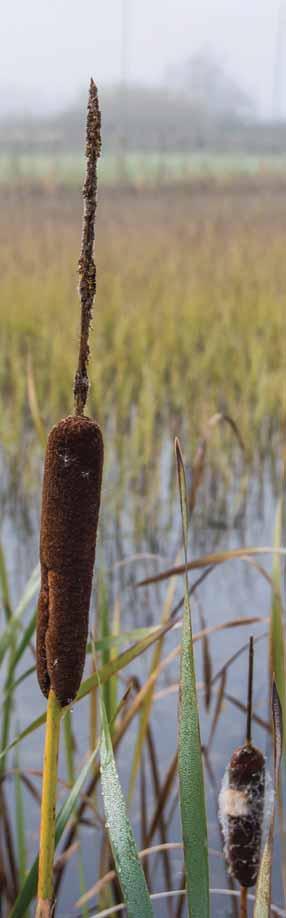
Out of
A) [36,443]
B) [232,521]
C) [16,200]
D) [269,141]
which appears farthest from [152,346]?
[269,141]

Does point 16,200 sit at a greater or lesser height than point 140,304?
greater

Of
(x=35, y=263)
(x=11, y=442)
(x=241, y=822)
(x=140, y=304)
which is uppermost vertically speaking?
(x=35, y=263)

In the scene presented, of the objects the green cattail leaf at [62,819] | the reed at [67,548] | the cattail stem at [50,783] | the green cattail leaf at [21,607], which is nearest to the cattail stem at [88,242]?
the reed at [67,548]

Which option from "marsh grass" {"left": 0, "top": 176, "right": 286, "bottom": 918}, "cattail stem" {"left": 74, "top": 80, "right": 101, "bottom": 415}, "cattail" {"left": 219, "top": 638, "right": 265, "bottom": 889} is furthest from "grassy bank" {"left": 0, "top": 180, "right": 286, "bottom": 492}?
"cattail stem" {"left": 74, "top": 80, "right": 101, "bottom": 415}

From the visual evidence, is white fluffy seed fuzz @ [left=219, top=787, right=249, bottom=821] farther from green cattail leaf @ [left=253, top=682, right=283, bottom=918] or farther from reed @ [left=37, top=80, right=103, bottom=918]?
reed @ [left=37, top=80, right=103, bottom=918]

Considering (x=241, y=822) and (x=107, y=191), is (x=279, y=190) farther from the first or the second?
(x=241, y=822)

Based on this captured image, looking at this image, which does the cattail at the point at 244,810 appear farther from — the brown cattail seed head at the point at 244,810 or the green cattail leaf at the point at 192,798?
the green cattail leaf at the point at 192,798
